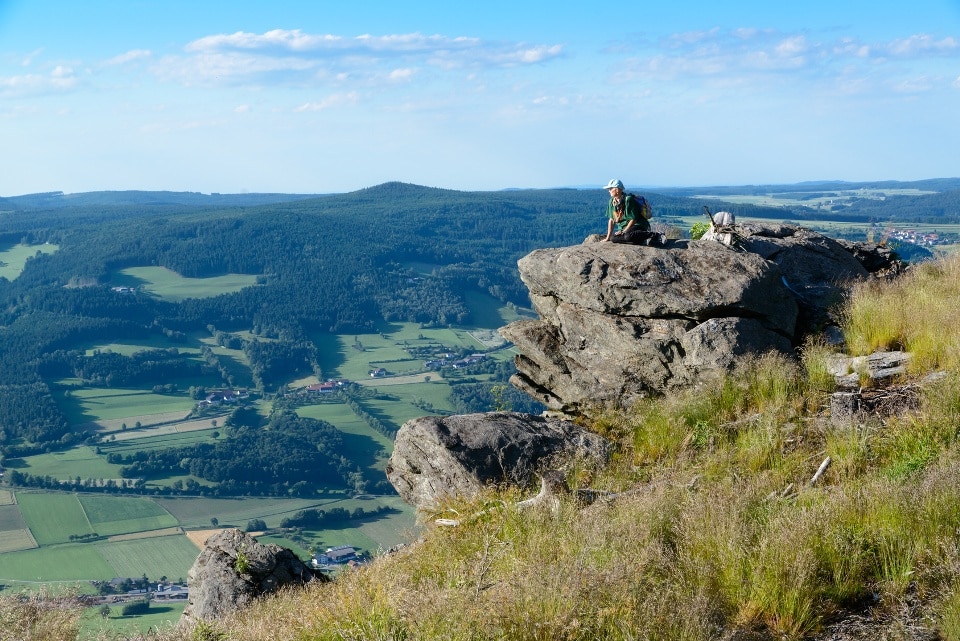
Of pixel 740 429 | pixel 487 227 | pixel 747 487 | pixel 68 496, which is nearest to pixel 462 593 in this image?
pixel 747 487

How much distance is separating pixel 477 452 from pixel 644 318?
363cm

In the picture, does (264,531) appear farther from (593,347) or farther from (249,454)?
(593,347)

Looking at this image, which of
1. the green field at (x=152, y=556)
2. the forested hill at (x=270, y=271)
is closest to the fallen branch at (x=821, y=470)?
the green field at (x=152, y=556)

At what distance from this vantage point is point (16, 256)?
178625 mm

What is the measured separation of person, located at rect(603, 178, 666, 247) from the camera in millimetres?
13430

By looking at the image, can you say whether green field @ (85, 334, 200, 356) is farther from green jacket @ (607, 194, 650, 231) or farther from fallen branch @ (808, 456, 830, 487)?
fallen branch @ (808, 456, 830, 487)

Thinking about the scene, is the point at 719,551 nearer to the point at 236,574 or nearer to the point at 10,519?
the point at 236,574

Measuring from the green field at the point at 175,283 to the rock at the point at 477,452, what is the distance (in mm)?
146468

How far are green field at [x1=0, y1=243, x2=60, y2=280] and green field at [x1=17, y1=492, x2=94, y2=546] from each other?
369 feet


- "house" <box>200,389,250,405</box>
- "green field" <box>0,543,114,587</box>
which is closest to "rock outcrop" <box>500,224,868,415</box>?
"green field" <box>0,543,114,587</box>

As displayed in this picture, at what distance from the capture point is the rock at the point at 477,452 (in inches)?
395

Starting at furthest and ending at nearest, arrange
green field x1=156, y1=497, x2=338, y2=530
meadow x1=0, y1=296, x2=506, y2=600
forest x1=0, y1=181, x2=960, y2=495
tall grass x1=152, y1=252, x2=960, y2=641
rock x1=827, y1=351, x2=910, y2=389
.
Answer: forest x1=0, y1=181, x2=960, y2=495 → green field x1=156, y1=497, x2=338, y2=530 → meadow x1=0, y1=296, x2=506, y2=600 → rock x1=827, y1=351, x2=910, y2=389 → tall grass x1=152, y1=252, x2=960, y2=641

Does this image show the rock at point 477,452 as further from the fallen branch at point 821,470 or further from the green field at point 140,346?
the green field at point 140,346

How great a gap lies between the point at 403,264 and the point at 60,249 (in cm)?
7543
